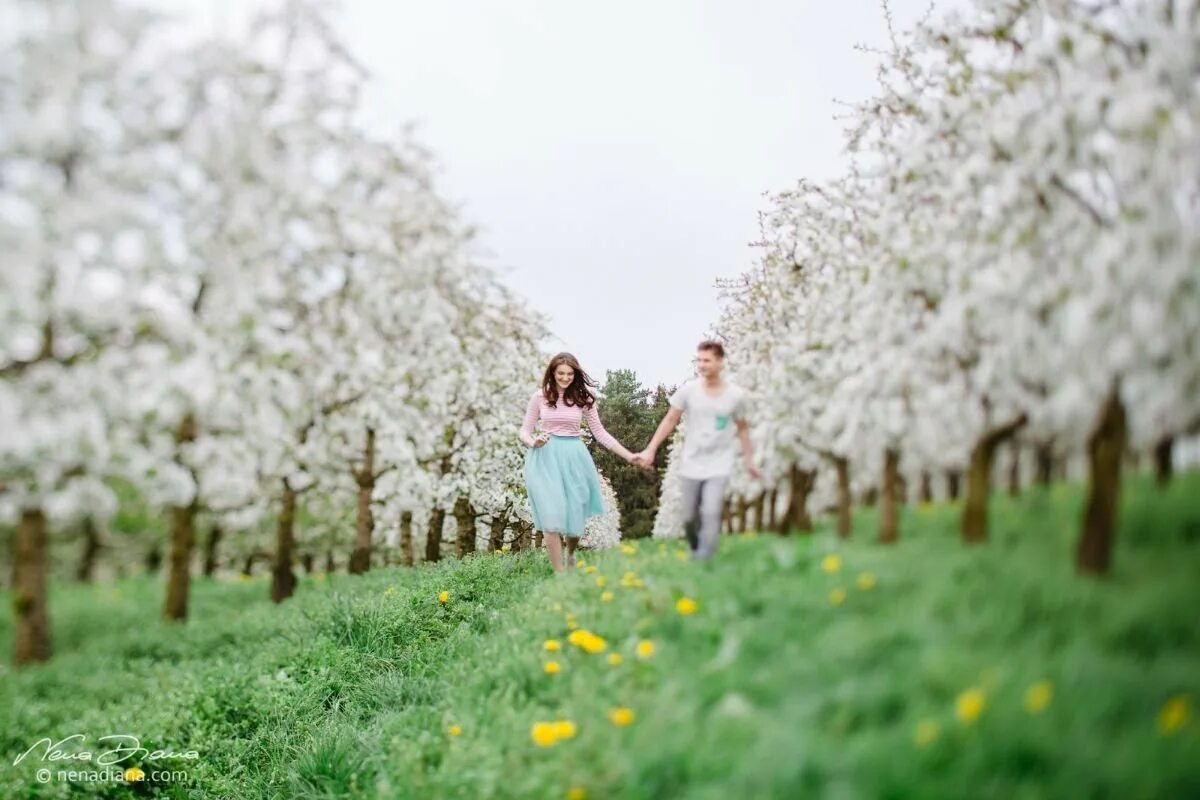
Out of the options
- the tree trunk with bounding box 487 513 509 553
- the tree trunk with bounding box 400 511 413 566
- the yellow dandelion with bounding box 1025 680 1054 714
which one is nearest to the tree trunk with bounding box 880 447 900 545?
the yellow dandelion with bounding box 1025 680 1054 714

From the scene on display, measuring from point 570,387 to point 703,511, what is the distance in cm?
407

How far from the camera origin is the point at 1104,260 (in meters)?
3.41

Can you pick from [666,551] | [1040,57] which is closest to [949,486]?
[1040,57]

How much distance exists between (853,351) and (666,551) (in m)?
2.84

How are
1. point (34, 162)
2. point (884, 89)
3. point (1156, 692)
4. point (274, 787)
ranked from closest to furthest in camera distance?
point (1156, 692) < point (34, 162) < point (274, 787) < point (884, 89)

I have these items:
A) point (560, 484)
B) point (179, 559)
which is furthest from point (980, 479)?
point (179, 559)

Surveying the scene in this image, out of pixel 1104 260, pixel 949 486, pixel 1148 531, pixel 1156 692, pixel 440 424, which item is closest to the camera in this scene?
pixel 1156 692

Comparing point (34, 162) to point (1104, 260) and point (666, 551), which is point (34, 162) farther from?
point (1104, 260)

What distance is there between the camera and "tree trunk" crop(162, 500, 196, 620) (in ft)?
27.4

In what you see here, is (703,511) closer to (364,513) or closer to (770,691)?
(770,691)

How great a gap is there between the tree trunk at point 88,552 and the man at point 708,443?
5351mm

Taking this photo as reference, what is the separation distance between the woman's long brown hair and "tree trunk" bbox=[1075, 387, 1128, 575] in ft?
22.6

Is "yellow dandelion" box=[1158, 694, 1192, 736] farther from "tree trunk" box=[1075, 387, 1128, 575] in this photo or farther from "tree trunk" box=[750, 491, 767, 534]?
"tree trunk" box=[750, 491, 767, 534]

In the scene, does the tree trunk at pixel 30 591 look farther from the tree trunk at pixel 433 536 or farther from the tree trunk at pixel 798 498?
the tree trunk at pixel 433 536
